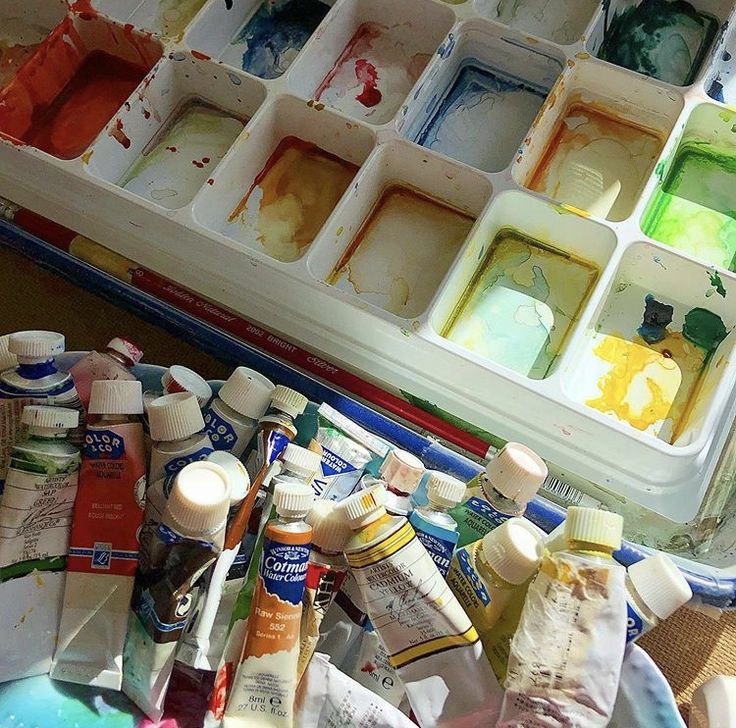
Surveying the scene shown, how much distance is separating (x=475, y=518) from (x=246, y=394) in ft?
0.87

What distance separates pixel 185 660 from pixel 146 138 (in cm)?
76

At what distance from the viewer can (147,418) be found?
2.75 ft

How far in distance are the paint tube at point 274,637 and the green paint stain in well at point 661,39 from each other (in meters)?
0.87

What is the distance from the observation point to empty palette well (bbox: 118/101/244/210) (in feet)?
3.87

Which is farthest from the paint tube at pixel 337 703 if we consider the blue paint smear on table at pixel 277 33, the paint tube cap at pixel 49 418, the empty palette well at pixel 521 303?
the blue paint smear on table at pixel 277 33

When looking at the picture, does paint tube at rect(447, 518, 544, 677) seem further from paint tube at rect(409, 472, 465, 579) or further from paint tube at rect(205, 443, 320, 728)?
paint tube at rect(205, 443, 320, 728)

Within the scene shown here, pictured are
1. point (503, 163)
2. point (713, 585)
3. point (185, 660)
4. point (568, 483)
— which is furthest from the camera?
point (503, 163)

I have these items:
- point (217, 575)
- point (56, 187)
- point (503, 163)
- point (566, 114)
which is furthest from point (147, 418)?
point (566, 114)

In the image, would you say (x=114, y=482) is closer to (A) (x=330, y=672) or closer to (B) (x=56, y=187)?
(A) (x=330, y=672)

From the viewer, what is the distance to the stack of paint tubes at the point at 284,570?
723 mm

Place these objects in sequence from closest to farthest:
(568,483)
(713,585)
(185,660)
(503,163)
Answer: (185,660) < (713,585) < (568,483) < (503,163)

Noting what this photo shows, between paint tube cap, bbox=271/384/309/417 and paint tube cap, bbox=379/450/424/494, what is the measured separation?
0.11 metres

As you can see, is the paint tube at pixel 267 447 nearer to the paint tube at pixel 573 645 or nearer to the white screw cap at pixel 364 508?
the white screw cap at pixel 364 508

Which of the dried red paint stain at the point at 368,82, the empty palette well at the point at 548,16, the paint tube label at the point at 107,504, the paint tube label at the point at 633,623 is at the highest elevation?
the empty palette well at the point at 548,16
